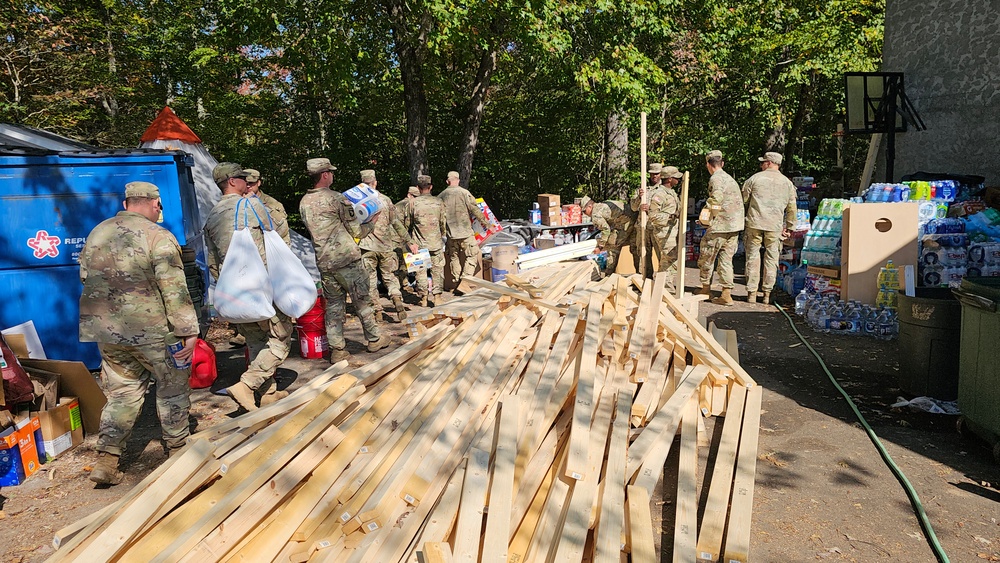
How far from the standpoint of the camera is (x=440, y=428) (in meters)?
3.98

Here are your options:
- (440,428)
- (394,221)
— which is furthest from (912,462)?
(394,221)

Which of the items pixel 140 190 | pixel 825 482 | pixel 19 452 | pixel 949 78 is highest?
pixel 949 78

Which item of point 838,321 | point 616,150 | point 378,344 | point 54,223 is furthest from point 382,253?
point 616,150

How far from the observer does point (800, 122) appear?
1906 cm

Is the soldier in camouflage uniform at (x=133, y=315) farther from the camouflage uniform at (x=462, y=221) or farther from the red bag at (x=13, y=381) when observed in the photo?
the camouflage uniform at (x=462, y=221)

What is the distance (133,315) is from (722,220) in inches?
310

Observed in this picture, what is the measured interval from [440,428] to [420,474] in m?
0.54

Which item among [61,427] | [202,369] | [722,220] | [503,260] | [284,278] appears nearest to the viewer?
[61,427]

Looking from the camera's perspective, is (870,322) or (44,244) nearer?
(44,244)

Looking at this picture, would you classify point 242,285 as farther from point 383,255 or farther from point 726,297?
point 726,297

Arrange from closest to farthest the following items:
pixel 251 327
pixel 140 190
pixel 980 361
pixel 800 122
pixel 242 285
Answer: pixel 980 361, pixel 140 190, pixel 242 285, pixel 251 327, pixel 800 122

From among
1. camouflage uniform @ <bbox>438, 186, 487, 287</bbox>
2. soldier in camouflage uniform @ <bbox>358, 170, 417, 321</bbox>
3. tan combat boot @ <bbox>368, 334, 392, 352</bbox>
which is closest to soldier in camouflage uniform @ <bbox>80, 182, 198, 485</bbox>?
tan combat boot @ <bbox>368, 334, 392, 352</bbox>

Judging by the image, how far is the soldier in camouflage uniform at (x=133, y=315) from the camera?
457cm

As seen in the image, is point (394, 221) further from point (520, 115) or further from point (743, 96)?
point (743, 96)
